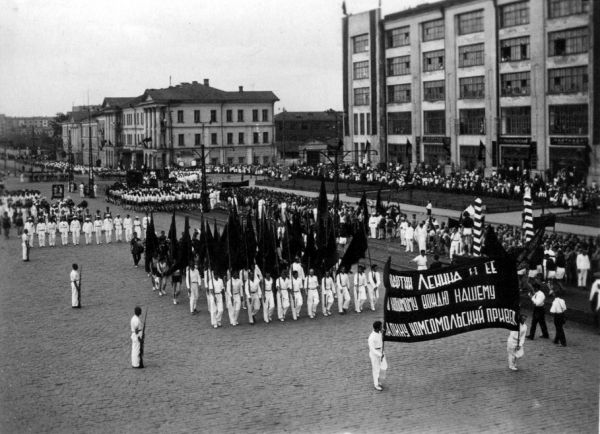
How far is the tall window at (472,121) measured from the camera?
55.1 meters

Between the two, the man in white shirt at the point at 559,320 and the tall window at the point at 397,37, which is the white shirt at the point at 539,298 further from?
the tall window at the point at 397,37

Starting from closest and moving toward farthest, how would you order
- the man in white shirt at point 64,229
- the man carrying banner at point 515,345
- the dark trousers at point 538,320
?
the man carrying banner at point 515,345
the dark trousers at point 538,320
the man in white shirt at point 64,229

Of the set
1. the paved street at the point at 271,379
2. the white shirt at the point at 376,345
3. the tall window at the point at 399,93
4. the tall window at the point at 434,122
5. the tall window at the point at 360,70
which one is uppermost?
the tall window at the point at 360,70

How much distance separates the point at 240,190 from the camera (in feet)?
159

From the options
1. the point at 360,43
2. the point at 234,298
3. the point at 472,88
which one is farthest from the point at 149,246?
the point at 360,43

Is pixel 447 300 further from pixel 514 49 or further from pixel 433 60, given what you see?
pixel 433 60

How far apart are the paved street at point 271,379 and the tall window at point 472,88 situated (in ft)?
129

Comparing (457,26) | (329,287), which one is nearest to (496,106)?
(457,26)

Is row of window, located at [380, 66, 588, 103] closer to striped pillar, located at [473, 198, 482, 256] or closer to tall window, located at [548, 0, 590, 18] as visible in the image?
tall window, located at [548, 0, 590, 18]

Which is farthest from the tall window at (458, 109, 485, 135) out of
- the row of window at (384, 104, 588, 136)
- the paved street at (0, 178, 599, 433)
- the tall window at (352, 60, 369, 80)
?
the paved street at (0, 178, 599, 433)

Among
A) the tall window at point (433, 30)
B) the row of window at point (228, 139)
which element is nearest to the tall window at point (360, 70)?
the tall window at point (433, 30)

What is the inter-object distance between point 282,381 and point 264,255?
5.76 metres

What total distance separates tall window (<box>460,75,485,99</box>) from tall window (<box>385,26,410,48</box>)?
9.71 m

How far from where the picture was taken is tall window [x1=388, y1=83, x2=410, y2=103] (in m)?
65.7
